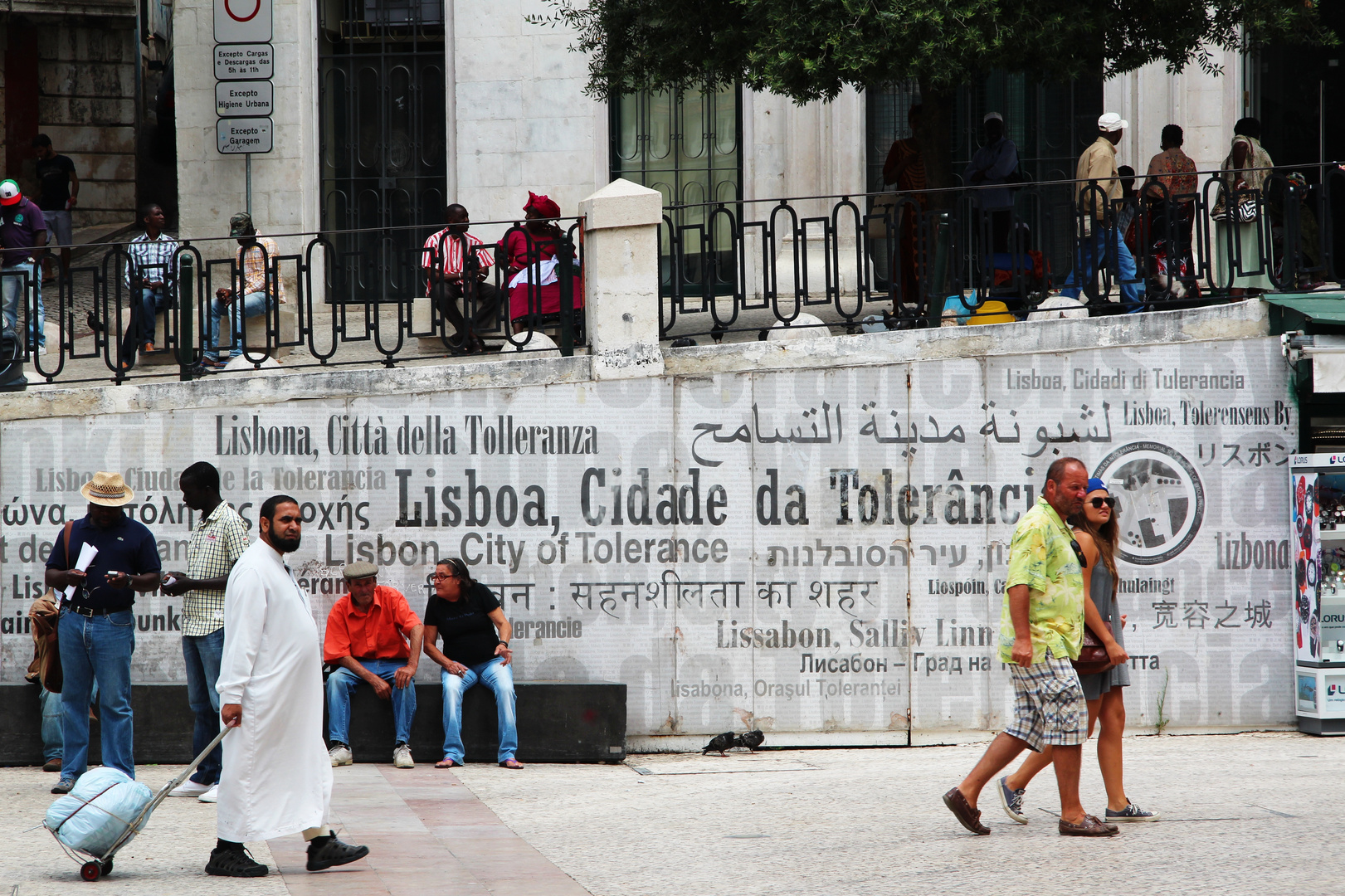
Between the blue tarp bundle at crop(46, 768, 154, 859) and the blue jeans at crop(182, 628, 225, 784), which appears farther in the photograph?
the blue jeans at crop(182, 628, 225, 784)

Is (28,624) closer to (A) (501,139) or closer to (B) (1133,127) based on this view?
(A) (501,139)

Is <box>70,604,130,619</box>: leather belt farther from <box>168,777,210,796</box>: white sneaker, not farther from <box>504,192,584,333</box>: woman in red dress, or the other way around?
<box>504,192,584,333</box>: woman in red dress

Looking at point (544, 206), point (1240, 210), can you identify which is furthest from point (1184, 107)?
point (544, 206)

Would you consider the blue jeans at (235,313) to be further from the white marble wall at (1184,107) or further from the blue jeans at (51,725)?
the white marble wall at (1184,107)

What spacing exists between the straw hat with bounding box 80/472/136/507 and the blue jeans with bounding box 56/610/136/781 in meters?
0.62

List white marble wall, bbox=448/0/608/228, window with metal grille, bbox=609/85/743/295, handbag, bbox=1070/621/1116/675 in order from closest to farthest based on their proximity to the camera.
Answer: handbag, bbox=1070/621/1116/675 < white marble wall, bbox=448/0/608/228 < window with metal grille, bbox=609/85/743/295

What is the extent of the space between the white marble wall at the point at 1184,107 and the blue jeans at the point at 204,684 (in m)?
10.9

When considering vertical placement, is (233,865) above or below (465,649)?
below

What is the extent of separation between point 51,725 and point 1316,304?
29.2 feet

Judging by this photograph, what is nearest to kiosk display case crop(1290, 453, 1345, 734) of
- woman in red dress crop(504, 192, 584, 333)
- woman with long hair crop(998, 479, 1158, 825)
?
woman with long hair crop(998, 479, 1158, 825)

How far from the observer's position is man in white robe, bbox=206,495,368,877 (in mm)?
5793

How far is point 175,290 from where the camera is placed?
10.0 metres

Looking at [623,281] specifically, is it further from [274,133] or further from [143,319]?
[274,133]

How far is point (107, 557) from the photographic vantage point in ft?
24.6
